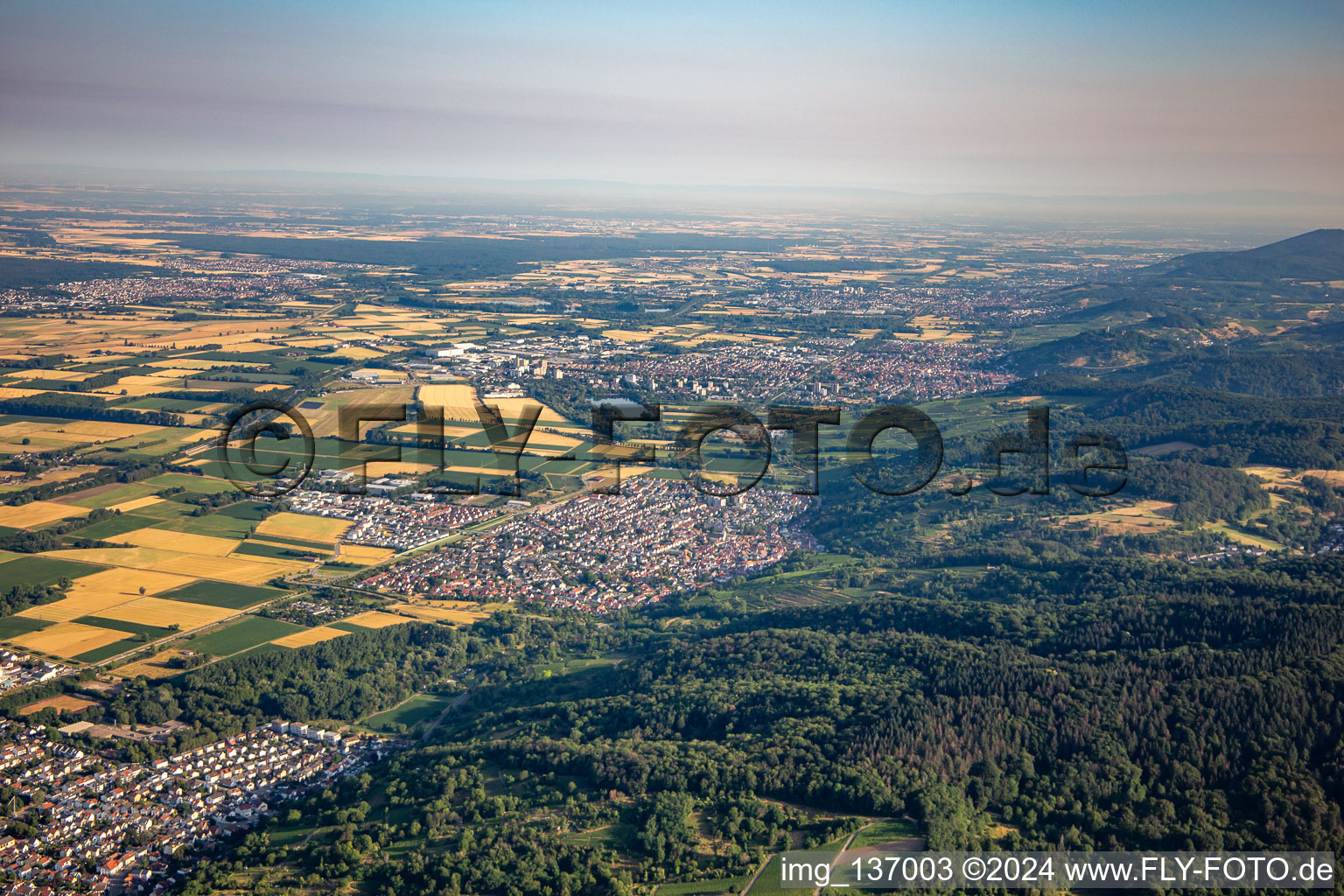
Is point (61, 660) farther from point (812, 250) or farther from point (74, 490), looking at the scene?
point (812, 250)

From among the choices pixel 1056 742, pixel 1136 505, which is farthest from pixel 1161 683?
pixel 1136 505

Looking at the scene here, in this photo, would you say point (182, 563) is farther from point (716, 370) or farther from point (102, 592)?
point (716, 370)

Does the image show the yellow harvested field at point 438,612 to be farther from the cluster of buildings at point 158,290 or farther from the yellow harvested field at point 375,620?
the cluster of buildings at point 158,290

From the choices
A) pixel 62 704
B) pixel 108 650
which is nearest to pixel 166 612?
pixel 108 650

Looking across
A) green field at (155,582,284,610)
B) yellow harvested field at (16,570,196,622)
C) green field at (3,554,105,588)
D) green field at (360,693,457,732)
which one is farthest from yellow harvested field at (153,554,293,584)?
green field at (360,693,457,732)

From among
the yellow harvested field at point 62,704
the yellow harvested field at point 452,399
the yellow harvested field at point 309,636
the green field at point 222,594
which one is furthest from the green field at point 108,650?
the yellow harvested field at point 452,399
